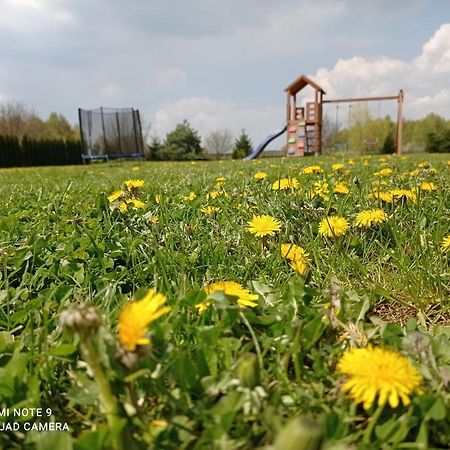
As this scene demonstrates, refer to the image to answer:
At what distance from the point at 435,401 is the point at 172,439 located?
0.35 m

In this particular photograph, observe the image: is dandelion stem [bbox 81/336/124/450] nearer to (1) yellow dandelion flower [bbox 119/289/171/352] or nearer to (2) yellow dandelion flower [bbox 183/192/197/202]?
(1) yellow dandelion flower [bbox 119/289/171/352]

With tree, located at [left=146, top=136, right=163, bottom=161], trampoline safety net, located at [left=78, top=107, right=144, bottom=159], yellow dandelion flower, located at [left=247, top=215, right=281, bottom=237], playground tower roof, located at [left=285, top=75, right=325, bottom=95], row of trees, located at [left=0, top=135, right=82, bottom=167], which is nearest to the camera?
yellow dandelion flower, located at [left=247, top=215, right=281, bottom=237]

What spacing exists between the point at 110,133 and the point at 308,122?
30.2ft

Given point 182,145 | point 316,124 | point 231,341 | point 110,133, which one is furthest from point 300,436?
point 182,145

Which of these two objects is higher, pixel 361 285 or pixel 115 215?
pixel 115 215

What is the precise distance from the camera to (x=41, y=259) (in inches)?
52.0

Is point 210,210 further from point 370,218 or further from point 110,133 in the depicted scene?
point 110,133

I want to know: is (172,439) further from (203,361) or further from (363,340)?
(363,340)

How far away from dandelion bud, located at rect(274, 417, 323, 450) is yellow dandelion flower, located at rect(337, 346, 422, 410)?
16 centimetres

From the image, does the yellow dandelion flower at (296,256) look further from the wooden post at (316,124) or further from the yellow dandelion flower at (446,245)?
the wooden post at (316,124)

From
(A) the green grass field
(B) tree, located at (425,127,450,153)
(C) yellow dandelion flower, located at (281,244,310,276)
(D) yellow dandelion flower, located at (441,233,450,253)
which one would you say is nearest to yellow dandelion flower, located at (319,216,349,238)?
(A) the green grass field

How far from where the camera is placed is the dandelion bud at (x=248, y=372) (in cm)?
60

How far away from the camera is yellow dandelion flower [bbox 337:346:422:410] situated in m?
0.56

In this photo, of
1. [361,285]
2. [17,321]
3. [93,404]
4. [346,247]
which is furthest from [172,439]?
[346,247]
